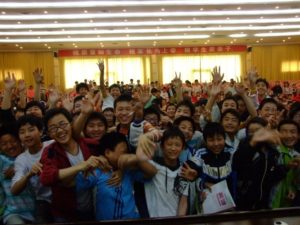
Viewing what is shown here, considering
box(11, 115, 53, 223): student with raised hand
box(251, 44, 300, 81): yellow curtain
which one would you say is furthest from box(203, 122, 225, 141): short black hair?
box(251, 44, 300, 81): yellow curtain

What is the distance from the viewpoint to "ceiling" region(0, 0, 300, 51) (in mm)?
11203

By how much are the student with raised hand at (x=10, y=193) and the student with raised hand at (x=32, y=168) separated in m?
0.06

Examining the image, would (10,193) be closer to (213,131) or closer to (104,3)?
(213,131)

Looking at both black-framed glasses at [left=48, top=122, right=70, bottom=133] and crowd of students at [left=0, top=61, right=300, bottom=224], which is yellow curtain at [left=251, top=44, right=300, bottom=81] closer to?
crowd of students at [left=0, top=61, right=300, bottom=224]

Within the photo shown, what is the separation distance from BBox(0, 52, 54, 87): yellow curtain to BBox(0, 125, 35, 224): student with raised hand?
69.0 ft

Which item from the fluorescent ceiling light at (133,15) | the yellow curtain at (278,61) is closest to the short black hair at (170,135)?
the fluorescent ceiling light at (133,15)

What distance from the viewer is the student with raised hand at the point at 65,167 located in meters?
2.10

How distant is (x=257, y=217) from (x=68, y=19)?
1303cm

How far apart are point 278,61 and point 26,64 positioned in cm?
1932

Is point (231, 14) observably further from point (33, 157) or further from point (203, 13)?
point (33, 157)

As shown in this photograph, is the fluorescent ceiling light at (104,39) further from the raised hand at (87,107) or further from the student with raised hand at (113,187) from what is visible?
the student with raised hand at (113,187)

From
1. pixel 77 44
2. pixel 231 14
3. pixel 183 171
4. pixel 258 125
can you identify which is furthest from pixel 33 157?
pixel 77 44

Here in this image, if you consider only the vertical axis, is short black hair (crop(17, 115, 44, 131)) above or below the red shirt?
above

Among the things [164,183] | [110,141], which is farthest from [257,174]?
[110,141]
